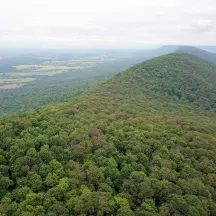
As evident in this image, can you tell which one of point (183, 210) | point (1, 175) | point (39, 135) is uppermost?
point (39, 135)

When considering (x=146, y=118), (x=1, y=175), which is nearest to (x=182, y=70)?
(x=146, y=118)

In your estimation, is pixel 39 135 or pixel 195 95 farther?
pixel 195 95

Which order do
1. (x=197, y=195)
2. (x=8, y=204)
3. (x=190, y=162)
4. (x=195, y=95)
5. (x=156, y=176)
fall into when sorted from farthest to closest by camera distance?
(x=195, y=95) → (x=190, y=162) → (x=156, y=176) → (x=197, y=195) → (x=8, y=204)

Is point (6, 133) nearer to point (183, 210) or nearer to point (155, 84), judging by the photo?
point (183, 210)

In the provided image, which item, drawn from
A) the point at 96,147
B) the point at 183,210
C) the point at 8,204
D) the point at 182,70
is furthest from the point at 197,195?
the point at 182,70

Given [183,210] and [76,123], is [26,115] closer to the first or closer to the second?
[76,123]

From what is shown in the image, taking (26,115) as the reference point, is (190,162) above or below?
below

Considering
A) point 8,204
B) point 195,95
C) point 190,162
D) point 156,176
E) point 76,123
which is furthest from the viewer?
point 195,95
